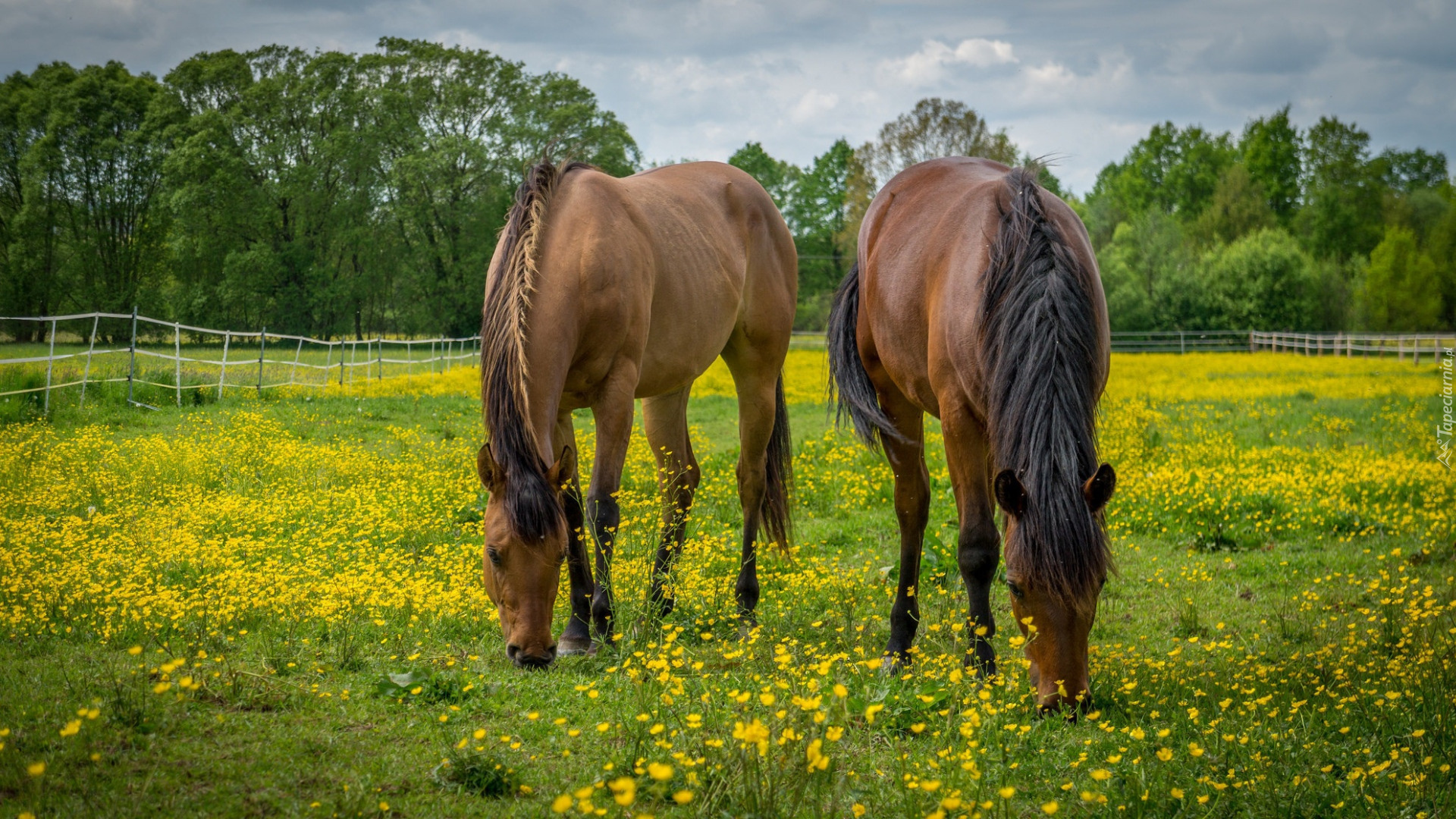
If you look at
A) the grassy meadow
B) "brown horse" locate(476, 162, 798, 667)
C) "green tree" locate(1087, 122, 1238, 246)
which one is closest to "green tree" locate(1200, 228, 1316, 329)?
"green tree" locate(1087, 122, 1238, 246)

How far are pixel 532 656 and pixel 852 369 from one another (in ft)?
8.77

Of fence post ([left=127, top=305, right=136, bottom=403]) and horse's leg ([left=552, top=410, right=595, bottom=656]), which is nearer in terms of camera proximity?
horse's leg ([left=552, top=410, right=595, bottom=656])

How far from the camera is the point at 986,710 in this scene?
303 centimetres

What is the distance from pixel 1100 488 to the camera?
3.37m

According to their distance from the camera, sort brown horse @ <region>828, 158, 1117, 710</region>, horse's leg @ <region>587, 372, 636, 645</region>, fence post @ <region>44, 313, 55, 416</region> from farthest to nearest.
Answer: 1. fence post @ <region>44, 313, 55, 416</region>
2. horse's leg @ <region>587, 372, 636, 645</region>
3. brown horse @ <region>828, 158, 1117, 710</region>

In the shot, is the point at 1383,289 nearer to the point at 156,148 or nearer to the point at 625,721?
the point at 156,148

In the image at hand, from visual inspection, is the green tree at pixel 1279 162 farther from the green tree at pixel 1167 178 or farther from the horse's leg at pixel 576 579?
the horse's leg at pixel 576 579

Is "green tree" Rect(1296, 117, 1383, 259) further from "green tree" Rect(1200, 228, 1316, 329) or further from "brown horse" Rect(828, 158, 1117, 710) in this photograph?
"brown horse" Rect(828, 158, 1117, 710)

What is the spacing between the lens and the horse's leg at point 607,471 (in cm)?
484

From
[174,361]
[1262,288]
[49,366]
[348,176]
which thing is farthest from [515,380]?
[1262,288]

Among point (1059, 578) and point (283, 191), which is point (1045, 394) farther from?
point (283, 191)

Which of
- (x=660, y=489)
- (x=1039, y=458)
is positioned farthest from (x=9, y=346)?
(x=1039, y=458)

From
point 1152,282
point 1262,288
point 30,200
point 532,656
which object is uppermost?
point 1152,282

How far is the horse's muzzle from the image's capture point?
13.5 ft
